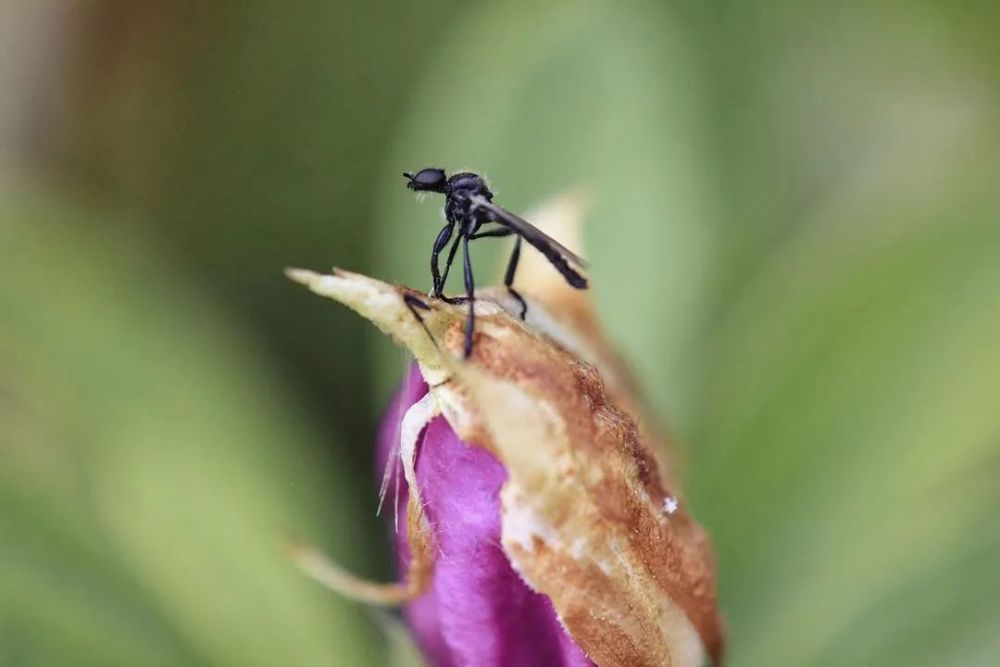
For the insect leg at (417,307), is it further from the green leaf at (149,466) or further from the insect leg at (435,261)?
the green leaf at (149,466)

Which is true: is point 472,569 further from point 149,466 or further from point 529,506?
point 149,466

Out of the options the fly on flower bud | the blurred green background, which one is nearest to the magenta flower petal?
the fly on flower bud

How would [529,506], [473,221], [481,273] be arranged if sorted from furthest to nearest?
[481,273]
[473,221]
[529,506]

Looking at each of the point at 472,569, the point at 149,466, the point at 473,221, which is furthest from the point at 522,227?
the point at 149,466

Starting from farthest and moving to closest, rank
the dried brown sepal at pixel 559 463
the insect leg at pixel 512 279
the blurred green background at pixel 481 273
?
the blurred green background at pixel 481 273, the insect leg at pixel 512 279, the dried brown sepal at pixel 559 463

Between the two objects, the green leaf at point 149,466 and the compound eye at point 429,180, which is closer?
the compound eye at point 429,180

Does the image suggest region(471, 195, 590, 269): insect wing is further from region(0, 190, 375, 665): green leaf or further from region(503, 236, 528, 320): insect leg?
region(0, 190, 375, 665): green leaf

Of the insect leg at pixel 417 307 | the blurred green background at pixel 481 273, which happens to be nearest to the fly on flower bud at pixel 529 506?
the insect leg at pixel 417 307
